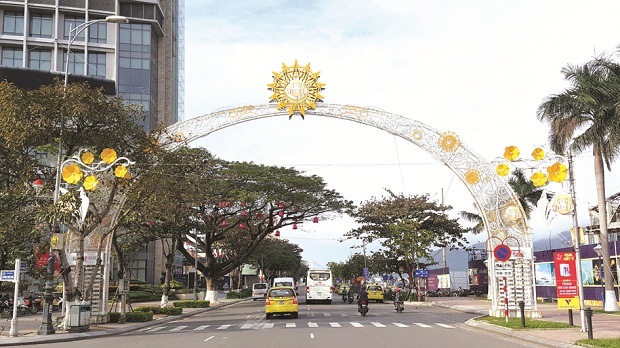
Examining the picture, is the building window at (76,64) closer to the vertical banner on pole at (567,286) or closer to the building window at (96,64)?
the building window at (96,64)

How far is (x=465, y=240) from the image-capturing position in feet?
177

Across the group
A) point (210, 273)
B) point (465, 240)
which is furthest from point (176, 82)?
point (465, 240)

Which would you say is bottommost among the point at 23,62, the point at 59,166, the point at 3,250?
the point at 3,250

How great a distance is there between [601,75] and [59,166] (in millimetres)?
26508

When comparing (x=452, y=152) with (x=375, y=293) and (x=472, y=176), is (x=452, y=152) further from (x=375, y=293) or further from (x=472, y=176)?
(x=375, y=293)

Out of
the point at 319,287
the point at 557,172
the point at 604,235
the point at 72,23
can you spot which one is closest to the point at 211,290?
the point at 319,287

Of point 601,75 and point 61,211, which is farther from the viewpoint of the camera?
point 601,75

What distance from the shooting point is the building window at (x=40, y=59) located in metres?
65.9

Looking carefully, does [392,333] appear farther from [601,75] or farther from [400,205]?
[400,205]

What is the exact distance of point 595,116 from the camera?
99.3 ft

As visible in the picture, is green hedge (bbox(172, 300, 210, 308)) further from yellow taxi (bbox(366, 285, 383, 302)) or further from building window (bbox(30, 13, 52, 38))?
building window (bbox(30, 13, 52, 38))

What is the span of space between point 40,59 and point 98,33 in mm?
7094

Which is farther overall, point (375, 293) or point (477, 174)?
point (375, 293)

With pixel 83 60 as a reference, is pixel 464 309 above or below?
below
